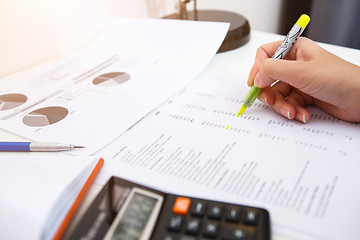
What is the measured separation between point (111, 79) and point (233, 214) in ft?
1.27

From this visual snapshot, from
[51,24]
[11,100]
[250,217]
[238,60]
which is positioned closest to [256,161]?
[250,217]

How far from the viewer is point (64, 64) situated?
0.66 meters

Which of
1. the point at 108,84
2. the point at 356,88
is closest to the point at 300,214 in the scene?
the point at 356,88

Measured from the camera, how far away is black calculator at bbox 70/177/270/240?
0.27 metres

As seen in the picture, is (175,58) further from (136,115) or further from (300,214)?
(300,214)

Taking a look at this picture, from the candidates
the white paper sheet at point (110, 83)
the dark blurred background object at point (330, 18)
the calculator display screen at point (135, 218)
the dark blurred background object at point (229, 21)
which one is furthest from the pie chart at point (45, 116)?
the dark blurred background object at point (330, 18)

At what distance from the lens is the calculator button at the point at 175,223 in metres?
0.27

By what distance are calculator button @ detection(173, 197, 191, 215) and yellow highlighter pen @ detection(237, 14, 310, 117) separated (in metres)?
0.19

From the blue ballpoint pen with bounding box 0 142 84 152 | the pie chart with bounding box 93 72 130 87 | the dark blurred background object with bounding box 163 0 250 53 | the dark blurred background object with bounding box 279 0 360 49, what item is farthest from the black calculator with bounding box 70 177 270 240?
Result: the dark blurred background object with bounding box 279 0 360 49

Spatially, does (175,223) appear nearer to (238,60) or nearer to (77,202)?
(77,202)

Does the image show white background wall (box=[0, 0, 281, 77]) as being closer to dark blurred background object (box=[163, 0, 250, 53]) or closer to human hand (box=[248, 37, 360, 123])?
dark blurred background object (box=[163, 0, 250, 53])

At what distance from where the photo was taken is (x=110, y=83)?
57cm

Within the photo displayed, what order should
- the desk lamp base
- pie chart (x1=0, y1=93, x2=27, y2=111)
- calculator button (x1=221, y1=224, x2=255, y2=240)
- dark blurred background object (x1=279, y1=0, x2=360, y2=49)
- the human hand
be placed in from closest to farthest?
calculator button (x1=221, y1=224, x2=255, y2=240)
the human hand
pie chart (x1=0, y1=93, x2=27, y2=111)
the desk lamp base
dark blurred background object (x1=279, y1=0, x2=360, y2=49)

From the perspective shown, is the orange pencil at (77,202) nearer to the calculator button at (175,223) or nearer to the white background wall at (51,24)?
the calculator button at (175,223)
